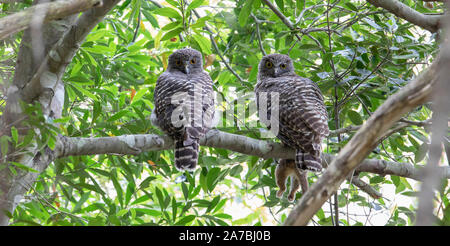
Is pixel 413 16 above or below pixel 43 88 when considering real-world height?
above

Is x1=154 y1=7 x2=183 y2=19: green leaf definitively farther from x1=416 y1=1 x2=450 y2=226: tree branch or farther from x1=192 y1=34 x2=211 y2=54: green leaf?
x1=416 y1=1 x2=450 y2=226: tree branch

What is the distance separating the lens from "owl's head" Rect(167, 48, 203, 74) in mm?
4840

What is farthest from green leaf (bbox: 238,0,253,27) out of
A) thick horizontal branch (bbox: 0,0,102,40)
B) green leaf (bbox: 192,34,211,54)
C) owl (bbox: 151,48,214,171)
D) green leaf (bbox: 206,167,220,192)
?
thick horizontal branch (bbox: 0,0,102,40)

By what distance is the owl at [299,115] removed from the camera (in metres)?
3.82

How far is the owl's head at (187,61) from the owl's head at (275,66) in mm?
711

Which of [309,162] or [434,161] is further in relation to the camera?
[309,162]

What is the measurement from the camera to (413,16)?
305 centimetres

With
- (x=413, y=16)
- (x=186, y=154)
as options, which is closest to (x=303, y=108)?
(x=186, y=154)

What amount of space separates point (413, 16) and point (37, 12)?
7.82 feet

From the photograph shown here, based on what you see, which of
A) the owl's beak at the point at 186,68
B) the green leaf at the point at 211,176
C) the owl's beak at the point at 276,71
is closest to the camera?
the green leaf at the point at 211,176

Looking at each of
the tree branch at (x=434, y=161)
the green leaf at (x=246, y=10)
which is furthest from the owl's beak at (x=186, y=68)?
the tree branch at (x=434, y=161)

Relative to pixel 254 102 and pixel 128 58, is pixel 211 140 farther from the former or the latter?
pixel 128 58

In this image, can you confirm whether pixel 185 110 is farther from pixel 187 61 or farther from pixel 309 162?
pixel 309 162

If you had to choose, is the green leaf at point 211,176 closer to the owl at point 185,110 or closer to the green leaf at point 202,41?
the owl at point 185,110
